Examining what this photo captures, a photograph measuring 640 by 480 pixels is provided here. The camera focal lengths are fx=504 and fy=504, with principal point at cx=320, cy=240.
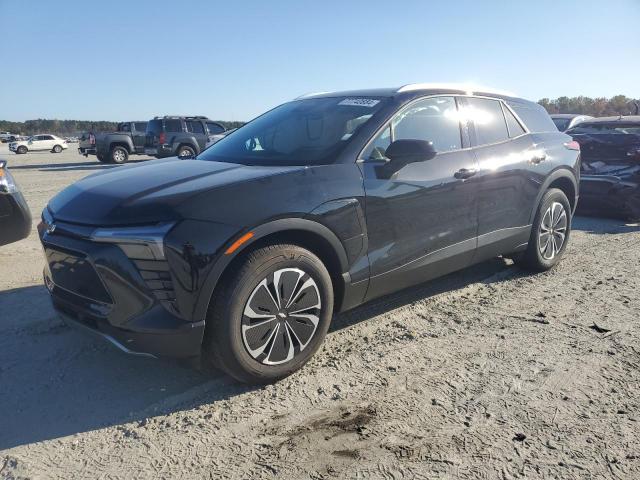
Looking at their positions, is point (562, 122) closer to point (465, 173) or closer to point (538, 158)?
point (538, 158)

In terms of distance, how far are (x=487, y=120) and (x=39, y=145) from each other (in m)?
41.3

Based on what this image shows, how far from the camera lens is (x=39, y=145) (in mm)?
38344

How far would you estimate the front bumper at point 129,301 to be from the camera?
2.55 m

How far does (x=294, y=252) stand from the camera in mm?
2916

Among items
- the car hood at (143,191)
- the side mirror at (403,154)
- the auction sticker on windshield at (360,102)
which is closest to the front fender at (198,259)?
the car hood at (143,191)

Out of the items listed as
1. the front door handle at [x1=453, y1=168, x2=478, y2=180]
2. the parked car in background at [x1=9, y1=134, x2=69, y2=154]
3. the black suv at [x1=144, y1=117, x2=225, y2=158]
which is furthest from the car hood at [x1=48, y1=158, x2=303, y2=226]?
the parked car in background at [x1=9, y1=134, x2=69, y2=154]

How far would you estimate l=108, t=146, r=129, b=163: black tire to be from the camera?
843 inches

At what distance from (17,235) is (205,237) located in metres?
3.08

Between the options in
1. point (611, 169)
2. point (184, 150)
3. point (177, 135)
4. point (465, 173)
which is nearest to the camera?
point (465, 173)

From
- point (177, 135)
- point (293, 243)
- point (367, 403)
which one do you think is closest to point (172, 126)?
point (177, 135)

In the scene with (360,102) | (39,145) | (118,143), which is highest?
(39,145)

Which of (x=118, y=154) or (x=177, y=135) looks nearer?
(x=177, y=135)

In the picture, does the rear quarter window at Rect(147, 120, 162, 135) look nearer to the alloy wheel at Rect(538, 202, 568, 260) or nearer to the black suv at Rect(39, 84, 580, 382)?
the black suv at Rect(39, 84, 580, 382)

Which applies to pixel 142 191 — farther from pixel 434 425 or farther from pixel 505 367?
pixel 505 367
